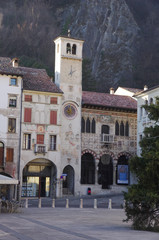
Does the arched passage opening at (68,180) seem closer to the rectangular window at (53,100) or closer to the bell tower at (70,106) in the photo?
the bell tower at (70,106)

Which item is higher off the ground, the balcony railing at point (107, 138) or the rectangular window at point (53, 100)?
the rectangular window at point (53, 100)

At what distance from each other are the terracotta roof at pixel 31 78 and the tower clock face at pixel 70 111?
1933 mm

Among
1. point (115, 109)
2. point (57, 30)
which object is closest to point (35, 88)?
point (115, 109)

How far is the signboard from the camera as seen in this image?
2010 inches

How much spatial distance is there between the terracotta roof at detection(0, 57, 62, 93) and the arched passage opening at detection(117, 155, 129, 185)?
10.8 metres

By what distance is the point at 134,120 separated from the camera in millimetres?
52406

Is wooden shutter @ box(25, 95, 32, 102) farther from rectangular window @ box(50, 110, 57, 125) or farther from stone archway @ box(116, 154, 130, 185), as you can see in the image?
stone archway @ box(116, 154, 130, 185)

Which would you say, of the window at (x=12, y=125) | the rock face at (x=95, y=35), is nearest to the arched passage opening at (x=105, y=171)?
the window at (x=12, y=125)

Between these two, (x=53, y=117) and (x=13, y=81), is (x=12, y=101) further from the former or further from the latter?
(x=53, y=117)

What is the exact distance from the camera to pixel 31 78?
49031 mm

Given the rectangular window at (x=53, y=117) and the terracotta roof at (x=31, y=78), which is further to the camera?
the rectangular window at (x=53, y=117)

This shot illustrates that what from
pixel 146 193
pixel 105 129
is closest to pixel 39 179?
pixel 105 129

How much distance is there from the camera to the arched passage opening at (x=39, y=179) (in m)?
47.2

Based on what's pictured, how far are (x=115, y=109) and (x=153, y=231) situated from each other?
32.1m
